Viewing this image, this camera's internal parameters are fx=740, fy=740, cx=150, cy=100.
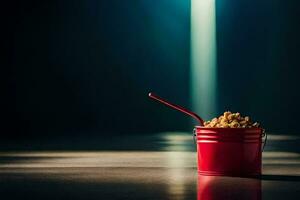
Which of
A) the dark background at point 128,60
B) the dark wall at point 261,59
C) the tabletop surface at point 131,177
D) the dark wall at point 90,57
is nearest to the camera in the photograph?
the tabletop surface at point 131,177

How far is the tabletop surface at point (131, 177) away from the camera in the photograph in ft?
14.7

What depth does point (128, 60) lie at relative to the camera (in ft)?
58.2

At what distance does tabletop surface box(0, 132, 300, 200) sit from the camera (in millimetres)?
4492

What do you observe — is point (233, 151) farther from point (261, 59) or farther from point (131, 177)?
point (261, 59)

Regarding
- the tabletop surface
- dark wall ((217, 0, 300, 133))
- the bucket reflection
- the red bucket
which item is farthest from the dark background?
the bucket reflection

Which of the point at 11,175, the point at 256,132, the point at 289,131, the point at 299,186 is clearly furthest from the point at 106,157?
the point at 289,131

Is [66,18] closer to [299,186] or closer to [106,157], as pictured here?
[106,157]

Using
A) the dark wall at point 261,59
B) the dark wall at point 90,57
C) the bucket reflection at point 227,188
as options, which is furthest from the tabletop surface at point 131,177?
the dark wall at point 90,57

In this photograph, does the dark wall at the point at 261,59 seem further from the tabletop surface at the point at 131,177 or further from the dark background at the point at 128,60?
the tabletop surface at the point at 131,177

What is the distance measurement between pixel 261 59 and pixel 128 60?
3154mm

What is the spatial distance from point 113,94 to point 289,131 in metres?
4.37

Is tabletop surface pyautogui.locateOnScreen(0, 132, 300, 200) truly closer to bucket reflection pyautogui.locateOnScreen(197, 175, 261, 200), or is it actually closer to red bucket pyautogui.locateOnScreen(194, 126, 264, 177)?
bucket reflection pyautogui.locateOnScreen(197, 175, 261, 200)

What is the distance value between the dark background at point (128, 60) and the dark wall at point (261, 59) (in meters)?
0.02

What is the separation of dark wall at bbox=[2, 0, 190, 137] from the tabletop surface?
8336 millimetres
